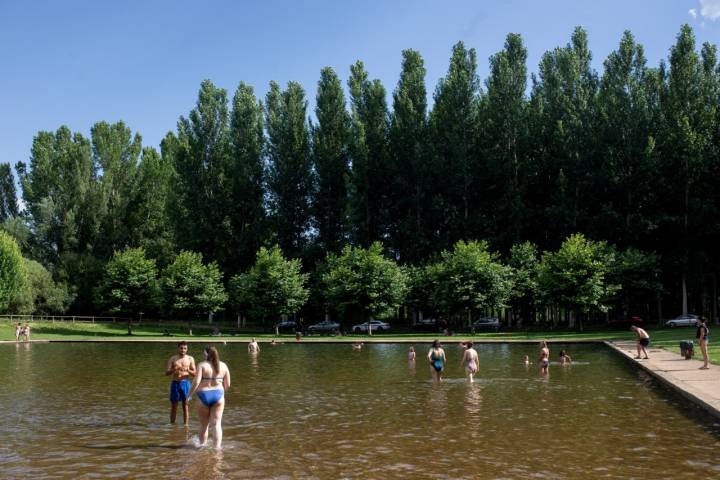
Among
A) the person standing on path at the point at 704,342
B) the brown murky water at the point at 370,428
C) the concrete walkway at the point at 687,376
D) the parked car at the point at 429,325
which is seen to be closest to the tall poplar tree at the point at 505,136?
the parked car at the point at 429,325

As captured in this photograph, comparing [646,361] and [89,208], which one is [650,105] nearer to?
[646,361]

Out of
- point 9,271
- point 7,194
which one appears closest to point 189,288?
point 9,271

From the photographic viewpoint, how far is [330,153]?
2938 inches

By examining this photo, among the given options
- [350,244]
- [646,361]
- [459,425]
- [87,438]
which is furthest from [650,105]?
[87,438]

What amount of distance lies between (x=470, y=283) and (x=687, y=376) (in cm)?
3788

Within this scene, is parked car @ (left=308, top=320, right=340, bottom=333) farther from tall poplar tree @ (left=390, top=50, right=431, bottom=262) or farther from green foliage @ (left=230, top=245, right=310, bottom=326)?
tall poplar tree @ (left=390, top=50, right=431, bottom=262)

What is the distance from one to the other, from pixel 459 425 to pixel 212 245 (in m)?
65.9

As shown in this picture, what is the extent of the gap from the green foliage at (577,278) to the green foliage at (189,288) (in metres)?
33.7

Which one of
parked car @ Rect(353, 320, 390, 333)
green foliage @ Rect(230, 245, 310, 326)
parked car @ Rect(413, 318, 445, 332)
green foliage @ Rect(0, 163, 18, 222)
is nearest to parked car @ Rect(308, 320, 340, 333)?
parked car @ Rect(353, 320, 390, 333)

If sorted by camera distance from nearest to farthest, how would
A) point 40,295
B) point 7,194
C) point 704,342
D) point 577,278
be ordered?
point 704,342, point 577,278, point 40,295, point 7,194

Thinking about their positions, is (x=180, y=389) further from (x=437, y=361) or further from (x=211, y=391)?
(x=437, y=361)

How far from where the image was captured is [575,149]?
217 feet

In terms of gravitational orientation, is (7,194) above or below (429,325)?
above

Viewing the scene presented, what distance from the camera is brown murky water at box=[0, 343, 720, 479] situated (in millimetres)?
11164
